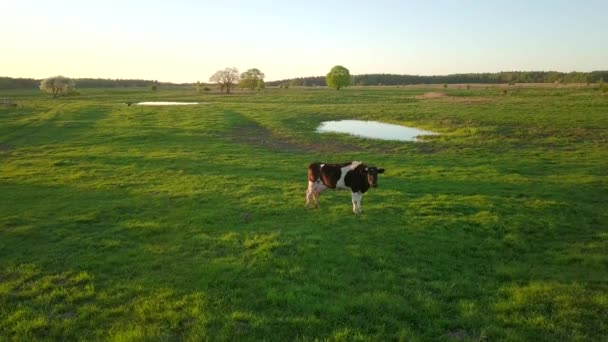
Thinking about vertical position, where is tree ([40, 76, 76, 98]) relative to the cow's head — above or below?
above

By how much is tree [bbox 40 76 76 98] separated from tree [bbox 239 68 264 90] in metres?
48.5

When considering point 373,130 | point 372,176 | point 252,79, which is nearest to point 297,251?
point 372,176

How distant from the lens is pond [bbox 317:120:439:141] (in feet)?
125

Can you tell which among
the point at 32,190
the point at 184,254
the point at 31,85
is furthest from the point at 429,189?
the point at 31,85

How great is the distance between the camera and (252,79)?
134 meters

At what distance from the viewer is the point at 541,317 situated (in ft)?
26.0

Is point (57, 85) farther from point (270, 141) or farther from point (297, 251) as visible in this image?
point (297, 251)

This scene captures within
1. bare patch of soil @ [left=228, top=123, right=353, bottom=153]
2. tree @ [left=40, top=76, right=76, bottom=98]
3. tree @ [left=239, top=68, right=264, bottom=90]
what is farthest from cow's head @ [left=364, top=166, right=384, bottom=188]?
tree @ [left=239, top=68, right=264, bottom=90]

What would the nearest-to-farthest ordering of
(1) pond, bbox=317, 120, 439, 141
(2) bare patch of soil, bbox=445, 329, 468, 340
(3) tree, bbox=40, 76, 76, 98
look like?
(2) bare patch of soil, bbox=445, 329, 468, 340 < (1) pond, bbox=317, 120, 439, 141 < (3) tree, bbox=40, 76, 76, 98

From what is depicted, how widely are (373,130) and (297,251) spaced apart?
32.6 meters

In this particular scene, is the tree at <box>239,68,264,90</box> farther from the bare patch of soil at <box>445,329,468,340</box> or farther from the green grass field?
the bare patch of soil at <box>445,329,468,340</box>

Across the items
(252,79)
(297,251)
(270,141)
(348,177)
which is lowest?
(297,251)

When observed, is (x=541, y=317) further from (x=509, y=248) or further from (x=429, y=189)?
(x=429, y=189)

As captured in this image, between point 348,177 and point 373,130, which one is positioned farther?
point 373,130
